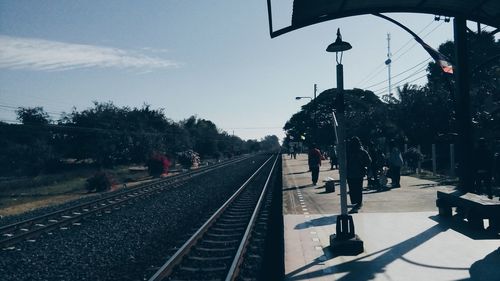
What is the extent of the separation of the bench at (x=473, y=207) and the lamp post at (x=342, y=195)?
2.17 metres

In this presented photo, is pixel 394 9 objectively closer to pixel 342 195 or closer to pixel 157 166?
pixel 342 195

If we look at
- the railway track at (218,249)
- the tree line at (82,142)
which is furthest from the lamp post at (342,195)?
the tree line at (82,142)

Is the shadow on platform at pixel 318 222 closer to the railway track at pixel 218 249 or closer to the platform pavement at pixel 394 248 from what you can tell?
the platform pavement at pixel 394 248

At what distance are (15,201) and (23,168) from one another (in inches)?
1154

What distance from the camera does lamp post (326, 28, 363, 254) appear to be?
733 centimetres

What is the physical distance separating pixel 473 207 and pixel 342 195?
99.0 inches

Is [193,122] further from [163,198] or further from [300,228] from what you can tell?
[300,228]

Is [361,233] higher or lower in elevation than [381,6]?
lower

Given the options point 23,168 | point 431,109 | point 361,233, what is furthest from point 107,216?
point 23,168

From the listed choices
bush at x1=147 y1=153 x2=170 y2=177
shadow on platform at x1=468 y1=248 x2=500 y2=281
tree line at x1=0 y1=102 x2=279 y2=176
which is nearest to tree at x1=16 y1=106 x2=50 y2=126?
tree line at x1=0 y1=102 x2=279 y2=176

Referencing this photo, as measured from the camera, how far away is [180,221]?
517 inches

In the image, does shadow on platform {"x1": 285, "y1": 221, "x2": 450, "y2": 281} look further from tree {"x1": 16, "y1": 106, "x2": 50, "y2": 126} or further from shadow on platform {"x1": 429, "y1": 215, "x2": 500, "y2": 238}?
tree {"x1": 16, "y1": 106, "x2": 50, "y2": 126}

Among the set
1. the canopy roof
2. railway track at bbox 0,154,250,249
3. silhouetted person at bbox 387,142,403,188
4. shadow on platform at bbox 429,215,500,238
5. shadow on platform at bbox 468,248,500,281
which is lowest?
railway track at bbox 0,154,250,249

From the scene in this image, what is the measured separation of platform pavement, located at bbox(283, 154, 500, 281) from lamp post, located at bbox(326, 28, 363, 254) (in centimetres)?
20
